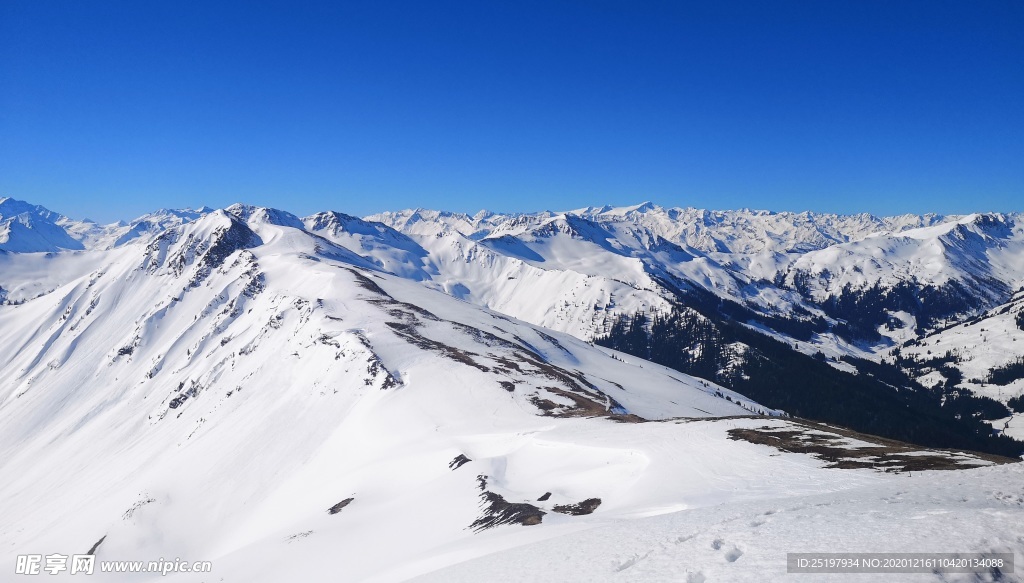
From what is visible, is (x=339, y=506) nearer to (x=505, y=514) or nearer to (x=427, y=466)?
(x=427, y=466)

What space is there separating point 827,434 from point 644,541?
1082 inches

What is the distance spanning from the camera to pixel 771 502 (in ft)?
65.1

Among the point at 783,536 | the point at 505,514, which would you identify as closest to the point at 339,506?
the point at 505,514

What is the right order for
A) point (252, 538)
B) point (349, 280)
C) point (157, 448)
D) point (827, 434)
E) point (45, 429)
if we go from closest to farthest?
point (827, 434) → point (252, 538) → point (157, 448) → point (45, 429) → point (349, 280)

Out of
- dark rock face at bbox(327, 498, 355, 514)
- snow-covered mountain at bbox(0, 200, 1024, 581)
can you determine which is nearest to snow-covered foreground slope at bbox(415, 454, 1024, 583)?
snow-covered mountain at bbox(0, 200, 1024, 581)

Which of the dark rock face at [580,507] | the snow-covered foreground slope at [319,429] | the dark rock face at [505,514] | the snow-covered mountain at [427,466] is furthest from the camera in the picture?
the snow-covered foreground slope at [319,429]

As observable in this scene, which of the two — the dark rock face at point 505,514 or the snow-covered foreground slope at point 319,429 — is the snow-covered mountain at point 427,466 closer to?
the dark rock face at point 505,514

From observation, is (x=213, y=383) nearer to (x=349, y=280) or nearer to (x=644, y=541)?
(x=349, y=280)

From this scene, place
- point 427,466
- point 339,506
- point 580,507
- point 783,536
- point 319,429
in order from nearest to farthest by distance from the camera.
Result: point 783,536 < point 580,507 < point 339,506 < point 427,466 < point 319,429

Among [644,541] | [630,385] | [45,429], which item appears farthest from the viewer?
[45,429]

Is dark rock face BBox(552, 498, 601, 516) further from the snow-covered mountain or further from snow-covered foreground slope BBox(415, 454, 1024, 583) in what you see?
snow-covered foreground slope BBox(415, 454, 1024, 583)

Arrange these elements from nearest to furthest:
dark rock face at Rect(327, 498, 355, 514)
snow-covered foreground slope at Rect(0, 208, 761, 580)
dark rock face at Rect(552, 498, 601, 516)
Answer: dark rock face at Rect(552, 498, 601, 516), snow-covered foreground slope at Rect(0, 208, 761, 580), dark rock face at Rect(327, 498, 355, 514)

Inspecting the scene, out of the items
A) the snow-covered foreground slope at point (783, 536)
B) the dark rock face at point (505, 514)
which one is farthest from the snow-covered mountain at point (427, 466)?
the dark rock face at point (505, 514)

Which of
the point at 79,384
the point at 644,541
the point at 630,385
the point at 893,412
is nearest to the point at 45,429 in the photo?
the point at 79,384
